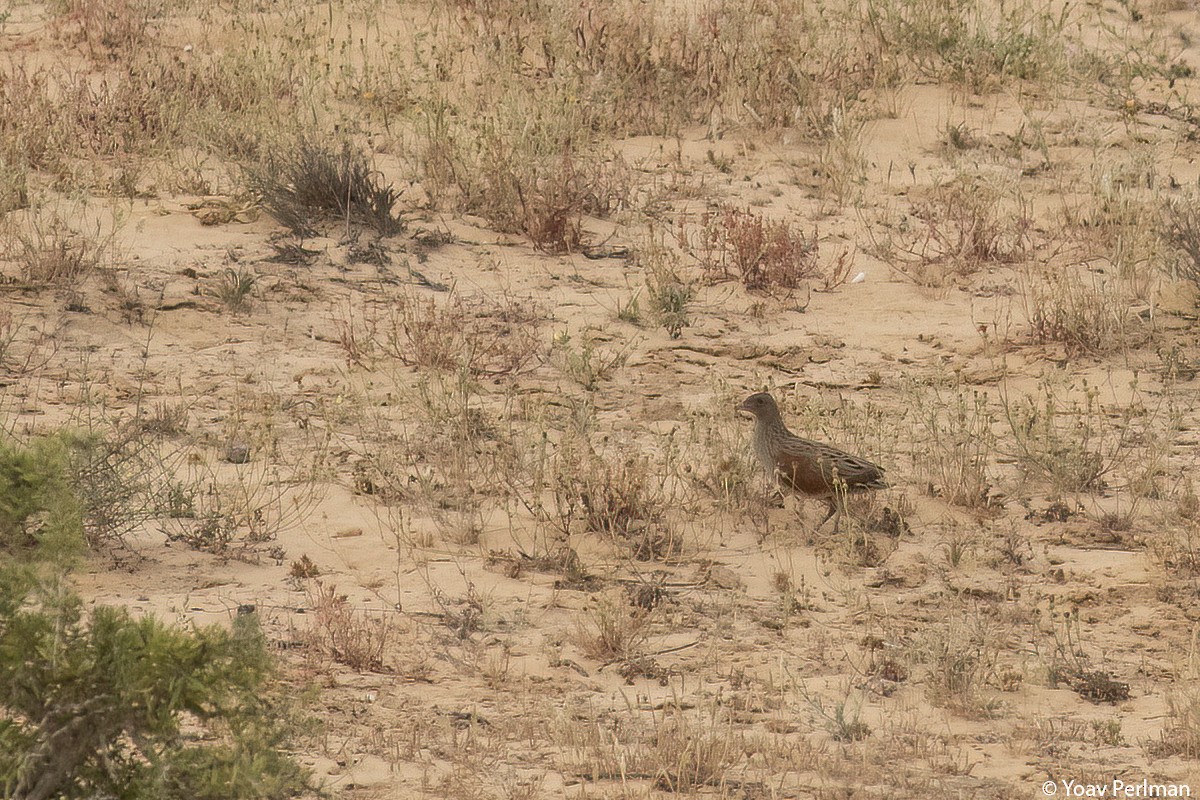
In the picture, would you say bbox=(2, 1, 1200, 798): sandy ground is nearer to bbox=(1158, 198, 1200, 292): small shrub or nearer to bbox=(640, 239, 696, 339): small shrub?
bbox=(640, 239, 696, 339): small shrub

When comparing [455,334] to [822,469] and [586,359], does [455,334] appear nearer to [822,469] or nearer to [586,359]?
[586,359]

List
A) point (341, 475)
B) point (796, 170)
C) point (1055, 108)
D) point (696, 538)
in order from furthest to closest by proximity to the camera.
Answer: point (1055, 108), point (796, 170), point (341, 475), point (696, 538)

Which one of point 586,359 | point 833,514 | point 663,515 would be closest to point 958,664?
point 833,514

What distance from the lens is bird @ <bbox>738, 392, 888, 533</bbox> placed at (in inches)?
248

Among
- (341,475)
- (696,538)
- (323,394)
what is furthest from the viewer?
(323,394)

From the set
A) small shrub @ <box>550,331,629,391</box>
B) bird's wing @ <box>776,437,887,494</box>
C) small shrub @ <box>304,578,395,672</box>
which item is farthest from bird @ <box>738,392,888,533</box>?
small shrub @ <box>304,578,395,672</box>

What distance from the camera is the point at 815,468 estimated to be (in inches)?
249

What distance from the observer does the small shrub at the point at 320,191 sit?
940 centimetres

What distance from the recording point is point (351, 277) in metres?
9.06

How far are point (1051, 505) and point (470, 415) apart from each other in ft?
8.77

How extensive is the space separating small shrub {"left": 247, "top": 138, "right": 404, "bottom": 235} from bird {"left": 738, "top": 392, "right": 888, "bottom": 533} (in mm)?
3778

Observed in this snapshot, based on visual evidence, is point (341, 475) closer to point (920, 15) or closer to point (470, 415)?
point (470, 415)

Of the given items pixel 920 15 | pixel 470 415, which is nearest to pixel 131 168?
pixel 470 415

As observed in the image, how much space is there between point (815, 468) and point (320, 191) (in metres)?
4.36
